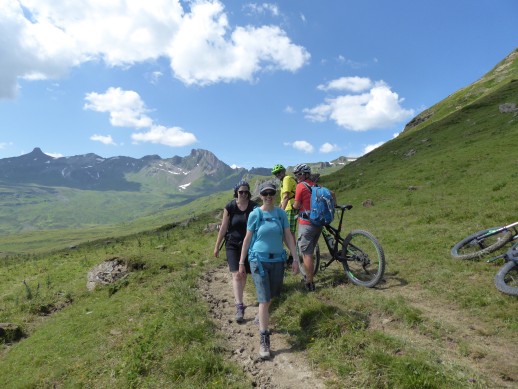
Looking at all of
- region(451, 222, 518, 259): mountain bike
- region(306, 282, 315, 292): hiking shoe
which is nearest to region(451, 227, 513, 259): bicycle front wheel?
region(451, 222, 518, 259): mountain bike

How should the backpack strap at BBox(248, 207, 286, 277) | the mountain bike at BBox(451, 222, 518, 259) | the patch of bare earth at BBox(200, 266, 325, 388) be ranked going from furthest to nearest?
the mountain bike at BBox(451, 222, 518, 259) → the backpack strap at BBox(248, 207, 286, 277) → the patch of bare earth at BBox(200, 266, 325, 388)

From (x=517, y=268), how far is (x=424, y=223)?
30.1 ft

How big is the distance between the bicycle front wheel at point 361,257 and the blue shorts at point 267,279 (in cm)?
344

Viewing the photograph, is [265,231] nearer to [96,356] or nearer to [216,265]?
[96,356]

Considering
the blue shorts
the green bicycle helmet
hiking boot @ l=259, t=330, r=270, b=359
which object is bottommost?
hiking boot @ l=259, t=330, r=270, b=359

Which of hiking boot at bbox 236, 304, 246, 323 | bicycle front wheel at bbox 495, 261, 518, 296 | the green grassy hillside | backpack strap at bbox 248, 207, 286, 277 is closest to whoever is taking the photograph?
the green grassy hillside

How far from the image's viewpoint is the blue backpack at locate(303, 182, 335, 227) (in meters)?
9.67

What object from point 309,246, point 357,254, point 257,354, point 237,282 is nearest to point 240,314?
point 237,282

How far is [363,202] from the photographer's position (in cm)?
3030

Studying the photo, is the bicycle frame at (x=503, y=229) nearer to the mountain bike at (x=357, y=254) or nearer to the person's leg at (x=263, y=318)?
the mountain bike at (x=357, y=254)

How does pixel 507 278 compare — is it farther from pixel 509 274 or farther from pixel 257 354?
pixel 257 354

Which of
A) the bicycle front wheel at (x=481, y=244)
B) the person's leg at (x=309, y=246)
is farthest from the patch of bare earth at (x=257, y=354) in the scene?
the bicycle front wheel at (x=481, y=244)

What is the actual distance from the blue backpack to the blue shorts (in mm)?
2518

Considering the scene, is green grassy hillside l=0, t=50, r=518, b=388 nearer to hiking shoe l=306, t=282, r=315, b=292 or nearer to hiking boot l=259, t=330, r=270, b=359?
A: hiking shoe l=306, t=282, r=315, b=292
